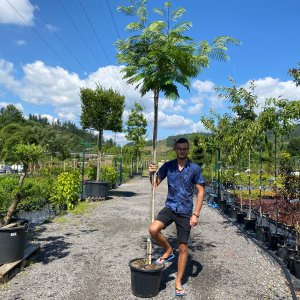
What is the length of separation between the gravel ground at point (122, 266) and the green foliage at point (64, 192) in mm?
1750

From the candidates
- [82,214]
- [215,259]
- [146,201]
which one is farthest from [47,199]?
[215,259]

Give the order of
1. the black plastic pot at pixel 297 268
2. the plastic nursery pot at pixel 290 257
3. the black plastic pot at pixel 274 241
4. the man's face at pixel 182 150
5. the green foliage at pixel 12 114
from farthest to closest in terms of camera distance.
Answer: the green foliage at pixel 12 114 → the black plastic pot at pixel 274 241 → the plastic nursery pot at pixel 290 257 → the black plastic pot at pixel 297 268 → the man's face at pixel 182 150

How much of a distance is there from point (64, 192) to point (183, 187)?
22.3 ft

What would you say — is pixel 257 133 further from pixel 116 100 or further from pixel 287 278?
pixel 116 100

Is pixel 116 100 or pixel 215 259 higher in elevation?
pixel 116 100

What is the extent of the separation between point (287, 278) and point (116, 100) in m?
10.1

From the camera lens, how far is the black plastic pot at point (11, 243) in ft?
15.3

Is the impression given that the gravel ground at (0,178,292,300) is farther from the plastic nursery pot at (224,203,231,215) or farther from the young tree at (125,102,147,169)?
the young tree at (125,102,147,169)

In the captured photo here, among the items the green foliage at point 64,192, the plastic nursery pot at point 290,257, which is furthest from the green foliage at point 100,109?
the plastic nursery pot at point 290,257

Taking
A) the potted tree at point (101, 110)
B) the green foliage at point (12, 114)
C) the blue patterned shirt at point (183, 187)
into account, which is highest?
the green foliage at point (12, 114)

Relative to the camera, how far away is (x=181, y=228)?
412 cm

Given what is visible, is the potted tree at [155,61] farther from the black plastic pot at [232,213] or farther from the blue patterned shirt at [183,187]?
the black plastic pot at [232,213]

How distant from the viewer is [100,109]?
13.4 metres

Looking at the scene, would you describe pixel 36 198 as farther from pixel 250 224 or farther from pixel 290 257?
pixel 290 257
